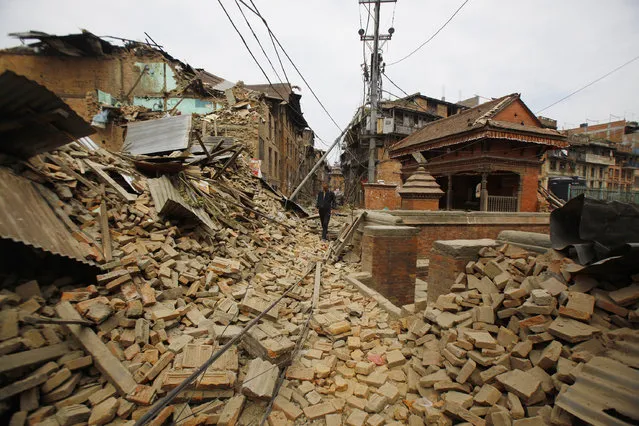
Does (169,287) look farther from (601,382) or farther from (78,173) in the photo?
(601,382)

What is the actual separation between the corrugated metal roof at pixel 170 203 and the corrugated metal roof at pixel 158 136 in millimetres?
1721

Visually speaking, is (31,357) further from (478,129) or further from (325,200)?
(478,129)

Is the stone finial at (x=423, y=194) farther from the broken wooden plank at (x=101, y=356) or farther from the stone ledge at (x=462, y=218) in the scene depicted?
the broken wooden plank at (x=101, y=356)

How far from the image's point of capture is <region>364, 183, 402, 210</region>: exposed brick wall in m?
12.6

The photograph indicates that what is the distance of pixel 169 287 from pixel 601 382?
5.05m

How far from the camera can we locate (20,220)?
3.33m

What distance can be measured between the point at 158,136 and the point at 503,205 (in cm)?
1621

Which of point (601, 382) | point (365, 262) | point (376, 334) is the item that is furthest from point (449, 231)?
point (601, 382)

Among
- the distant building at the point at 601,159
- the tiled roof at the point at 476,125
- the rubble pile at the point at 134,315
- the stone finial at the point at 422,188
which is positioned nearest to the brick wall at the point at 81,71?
the rubble pile at the point at 134,315

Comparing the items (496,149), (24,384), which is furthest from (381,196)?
(24,384)

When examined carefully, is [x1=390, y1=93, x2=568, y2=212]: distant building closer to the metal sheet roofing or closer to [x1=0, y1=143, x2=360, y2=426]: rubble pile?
the metal sheet roofing

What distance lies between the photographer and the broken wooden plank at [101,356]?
2674 millimetres

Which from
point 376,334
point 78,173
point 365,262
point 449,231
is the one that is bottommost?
point 376,334

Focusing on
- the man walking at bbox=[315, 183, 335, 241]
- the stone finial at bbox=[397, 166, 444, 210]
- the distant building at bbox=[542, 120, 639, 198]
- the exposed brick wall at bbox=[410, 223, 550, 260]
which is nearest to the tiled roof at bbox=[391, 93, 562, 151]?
the stone finial at bbox=[397, 166, 444, 210]
